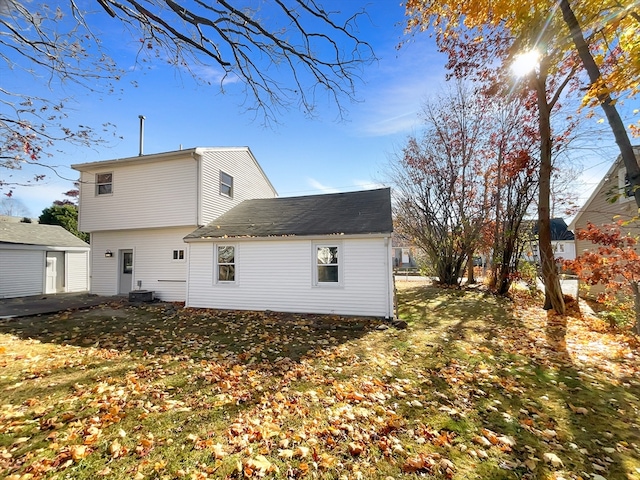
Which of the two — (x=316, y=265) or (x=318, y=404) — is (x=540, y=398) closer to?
(x=318, y=404)

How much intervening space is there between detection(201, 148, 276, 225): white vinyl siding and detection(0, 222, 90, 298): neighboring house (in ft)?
36.6

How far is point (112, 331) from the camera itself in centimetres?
775

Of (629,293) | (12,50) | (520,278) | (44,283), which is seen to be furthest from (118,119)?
(520,278)

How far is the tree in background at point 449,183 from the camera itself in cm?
1646

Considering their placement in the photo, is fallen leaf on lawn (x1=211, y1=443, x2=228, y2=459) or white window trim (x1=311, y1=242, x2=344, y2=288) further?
white window trim (x1=311, y1=242, x2=344, y2=288)

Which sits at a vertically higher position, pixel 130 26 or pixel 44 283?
pixel 130 26

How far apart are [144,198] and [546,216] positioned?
54.2 ft

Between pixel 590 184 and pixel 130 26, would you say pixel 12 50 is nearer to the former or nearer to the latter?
pixel 130 26

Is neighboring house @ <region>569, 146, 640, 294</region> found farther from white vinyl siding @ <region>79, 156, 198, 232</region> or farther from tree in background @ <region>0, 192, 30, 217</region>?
tree in background @ <region>0, 192, 30, 217</region>

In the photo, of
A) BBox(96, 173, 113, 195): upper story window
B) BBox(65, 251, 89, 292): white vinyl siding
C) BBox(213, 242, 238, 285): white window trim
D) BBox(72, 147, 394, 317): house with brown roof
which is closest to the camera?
BBox(72, 147, 394, 317): house with brown roof

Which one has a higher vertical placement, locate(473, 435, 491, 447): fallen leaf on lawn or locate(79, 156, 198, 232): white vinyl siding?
locate(79, 156, 198, 232): white vinyl siding

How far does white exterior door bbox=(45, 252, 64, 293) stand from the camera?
16561mm

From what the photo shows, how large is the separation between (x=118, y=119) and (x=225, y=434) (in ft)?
21.7

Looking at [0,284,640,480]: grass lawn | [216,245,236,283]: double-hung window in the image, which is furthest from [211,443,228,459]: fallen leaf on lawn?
[216,245,236,283]: double-hung window
